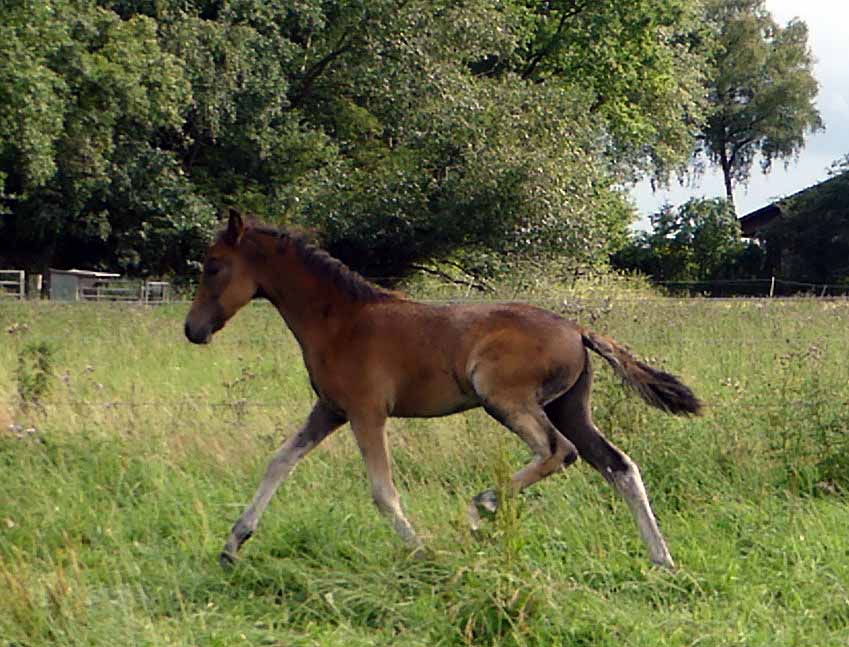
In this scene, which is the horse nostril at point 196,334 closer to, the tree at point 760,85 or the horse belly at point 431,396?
the horse belly at point 431,396

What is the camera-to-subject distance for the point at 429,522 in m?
6.62

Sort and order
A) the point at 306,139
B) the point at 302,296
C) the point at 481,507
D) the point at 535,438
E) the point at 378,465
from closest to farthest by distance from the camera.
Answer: the point at 481,507 < the point at 535,438 < the point at 378,465 < the point at 302,296 < the point at 306,139

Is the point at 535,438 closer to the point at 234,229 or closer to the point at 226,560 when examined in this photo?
the point at 226,560

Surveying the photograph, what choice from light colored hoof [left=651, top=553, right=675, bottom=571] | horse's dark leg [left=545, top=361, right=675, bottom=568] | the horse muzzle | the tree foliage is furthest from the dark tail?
the tree foliage

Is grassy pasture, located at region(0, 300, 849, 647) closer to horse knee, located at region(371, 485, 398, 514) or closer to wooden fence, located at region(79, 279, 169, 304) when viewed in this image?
horse knee, located at region(371, 485, 398, 514)

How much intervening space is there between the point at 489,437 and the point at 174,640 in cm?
334

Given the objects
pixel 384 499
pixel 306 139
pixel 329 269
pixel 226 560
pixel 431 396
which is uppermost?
pixel 306 139

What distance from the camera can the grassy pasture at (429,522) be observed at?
17.2 feet

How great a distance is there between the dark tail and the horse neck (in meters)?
1.36

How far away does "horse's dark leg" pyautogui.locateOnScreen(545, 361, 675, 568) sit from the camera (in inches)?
249

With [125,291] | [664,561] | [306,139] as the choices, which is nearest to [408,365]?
[664,561]

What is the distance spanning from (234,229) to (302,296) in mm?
539

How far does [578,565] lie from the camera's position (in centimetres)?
616

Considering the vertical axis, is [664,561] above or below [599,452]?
below
